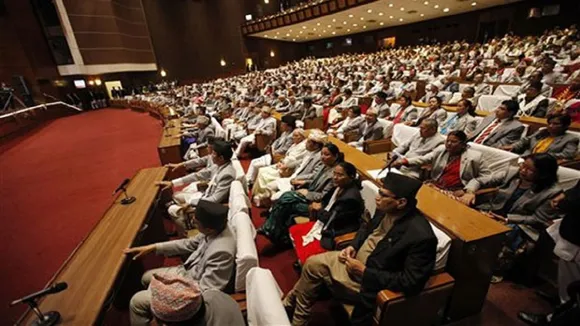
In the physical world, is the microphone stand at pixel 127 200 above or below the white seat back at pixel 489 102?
below

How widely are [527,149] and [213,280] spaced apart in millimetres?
3617

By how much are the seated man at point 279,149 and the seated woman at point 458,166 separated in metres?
2.01

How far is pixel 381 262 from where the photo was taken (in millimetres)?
1600

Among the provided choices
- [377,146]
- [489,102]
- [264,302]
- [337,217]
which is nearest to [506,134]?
[377,146]

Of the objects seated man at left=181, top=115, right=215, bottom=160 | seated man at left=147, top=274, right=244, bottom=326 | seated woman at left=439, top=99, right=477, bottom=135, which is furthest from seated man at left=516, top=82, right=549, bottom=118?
seated man at left=181, top=115, right=215, bottom=160

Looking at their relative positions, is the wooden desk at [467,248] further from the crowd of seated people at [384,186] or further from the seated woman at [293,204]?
the seated woman at [293,204]

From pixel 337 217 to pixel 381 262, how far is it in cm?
59

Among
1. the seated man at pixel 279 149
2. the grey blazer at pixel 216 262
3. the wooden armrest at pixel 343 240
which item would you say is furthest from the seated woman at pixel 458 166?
the grey blazer at pixel 216 262

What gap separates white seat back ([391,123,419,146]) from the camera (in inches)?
135

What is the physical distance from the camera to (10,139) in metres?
9.01

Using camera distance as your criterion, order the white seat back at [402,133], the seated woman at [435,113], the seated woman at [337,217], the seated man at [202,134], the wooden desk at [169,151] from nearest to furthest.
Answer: the seated woman at [337,217] < the white seat back at [402,133] < the seated woman at [435,113] < the wooden desk at [169,151] < the seated man at [202,134]

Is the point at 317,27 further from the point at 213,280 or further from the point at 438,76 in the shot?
the point at 213,280

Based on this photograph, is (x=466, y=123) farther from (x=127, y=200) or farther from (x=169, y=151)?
(x=169, y=151)

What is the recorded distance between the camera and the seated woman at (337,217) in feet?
7.00
